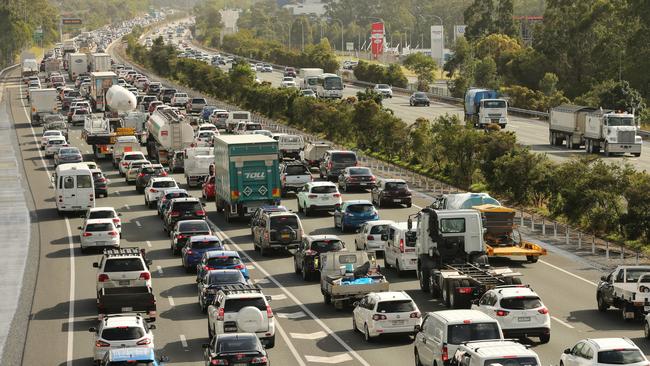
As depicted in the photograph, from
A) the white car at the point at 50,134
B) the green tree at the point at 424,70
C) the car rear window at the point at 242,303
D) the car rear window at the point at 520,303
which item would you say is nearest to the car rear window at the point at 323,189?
the car rear window at the point at 242,303

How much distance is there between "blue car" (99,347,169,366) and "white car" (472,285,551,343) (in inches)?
358

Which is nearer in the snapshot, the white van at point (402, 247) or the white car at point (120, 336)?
the white car at point (120, 336)

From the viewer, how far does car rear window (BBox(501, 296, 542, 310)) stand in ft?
112

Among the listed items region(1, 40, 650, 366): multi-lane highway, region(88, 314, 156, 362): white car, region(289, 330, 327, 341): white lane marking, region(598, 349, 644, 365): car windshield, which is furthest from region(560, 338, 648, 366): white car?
region(88, 314, 156, 362): white car

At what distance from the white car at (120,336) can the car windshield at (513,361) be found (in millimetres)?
8673

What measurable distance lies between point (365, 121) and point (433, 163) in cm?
1223

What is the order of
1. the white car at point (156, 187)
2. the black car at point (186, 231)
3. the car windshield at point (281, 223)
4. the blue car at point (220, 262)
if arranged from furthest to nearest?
the white car at point (156, 187), the black car at point (186, 231), the car windshield at point (281, 223), the blue car at point (220, 262)

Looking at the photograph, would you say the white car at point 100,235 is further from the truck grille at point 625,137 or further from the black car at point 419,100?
the black car at point 419,100

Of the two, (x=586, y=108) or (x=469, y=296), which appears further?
(x=586, y=108)

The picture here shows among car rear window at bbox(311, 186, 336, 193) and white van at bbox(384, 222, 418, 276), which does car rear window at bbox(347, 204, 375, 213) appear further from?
white van at bbox(384, 222, 418, 276)

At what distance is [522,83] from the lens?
149375 millimetres

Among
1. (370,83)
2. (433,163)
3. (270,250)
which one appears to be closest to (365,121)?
(433,163)

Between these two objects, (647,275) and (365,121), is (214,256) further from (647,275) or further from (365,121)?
(365,121)

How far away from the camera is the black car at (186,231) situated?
50950 millimetres
